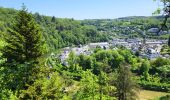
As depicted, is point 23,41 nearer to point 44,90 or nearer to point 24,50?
point 24,50

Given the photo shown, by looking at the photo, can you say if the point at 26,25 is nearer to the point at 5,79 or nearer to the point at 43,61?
the point at 43,61

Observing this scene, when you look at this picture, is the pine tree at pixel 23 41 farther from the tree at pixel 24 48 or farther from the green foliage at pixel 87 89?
the green foliage at pixel 87 89

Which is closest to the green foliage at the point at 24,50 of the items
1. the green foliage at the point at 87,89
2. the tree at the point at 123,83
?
the green foliage at the point at 87,89

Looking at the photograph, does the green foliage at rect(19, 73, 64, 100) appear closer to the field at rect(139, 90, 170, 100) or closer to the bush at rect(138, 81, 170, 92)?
the field at rect(139, 90, 170, 100)

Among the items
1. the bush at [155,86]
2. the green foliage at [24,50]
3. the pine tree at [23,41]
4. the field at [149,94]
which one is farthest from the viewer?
the bush at [155,86]

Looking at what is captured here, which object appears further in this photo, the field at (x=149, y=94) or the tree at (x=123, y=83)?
the field at (x=149, y=94)

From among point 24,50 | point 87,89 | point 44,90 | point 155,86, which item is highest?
point 24,50

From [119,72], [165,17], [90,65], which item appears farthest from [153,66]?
[165,17]

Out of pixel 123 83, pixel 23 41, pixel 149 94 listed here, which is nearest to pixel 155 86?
pixel 149 94
